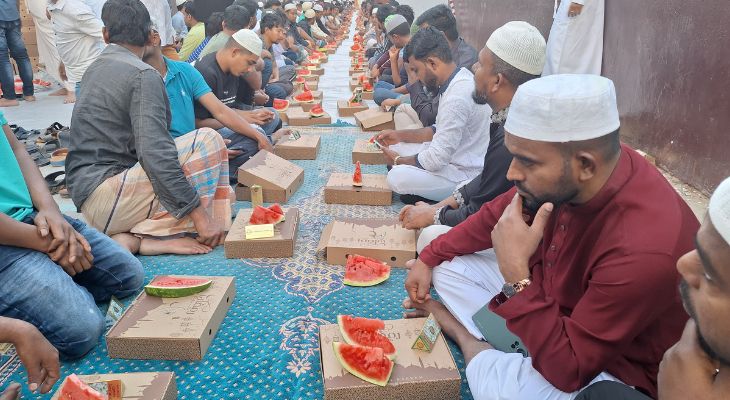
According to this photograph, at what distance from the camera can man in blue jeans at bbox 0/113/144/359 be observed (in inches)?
91.1

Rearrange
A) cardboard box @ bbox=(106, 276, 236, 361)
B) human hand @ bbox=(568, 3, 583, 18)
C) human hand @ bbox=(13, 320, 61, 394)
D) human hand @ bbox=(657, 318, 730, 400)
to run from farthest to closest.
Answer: human hand @ bbox=(568, 3, 583, 18) < cardboard box @ bbox=(106, 276, 236, 361) < human hand @ bbox=(13, 320, 61, 394) < human hand @ bbox=(657, 318, 730, 400)

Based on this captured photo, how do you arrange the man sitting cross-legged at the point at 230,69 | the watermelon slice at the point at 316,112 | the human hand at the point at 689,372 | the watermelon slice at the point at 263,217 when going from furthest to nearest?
the watermelon slice at the point at 316,112, the man sitting cross-legged at the point at 230,69, the watermelon slice at the point at 263,217, the human hand at the point at 689,372

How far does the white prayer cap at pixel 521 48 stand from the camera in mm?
2885

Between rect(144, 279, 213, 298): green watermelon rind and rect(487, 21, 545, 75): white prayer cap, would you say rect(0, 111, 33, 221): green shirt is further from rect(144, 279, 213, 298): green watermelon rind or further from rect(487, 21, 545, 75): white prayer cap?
rect(487, 21, 545, 75): white prayer cap

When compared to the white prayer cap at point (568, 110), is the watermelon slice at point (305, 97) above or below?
below

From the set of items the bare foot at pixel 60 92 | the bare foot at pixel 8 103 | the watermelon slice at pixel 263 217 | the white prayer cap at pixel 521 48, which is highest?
the white prayer cap at pixel 521 48

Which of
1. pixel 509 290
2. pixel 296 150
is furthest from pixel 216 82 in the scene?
pixel 509 290

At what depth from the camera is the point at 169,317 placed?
2.42 metres

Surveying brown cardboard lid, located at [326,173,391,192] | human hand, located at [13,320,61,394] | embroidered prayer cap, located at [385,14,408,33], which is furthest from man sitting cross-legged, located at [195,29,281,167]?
embroidered prayer cap, located at [385,14,408,33]

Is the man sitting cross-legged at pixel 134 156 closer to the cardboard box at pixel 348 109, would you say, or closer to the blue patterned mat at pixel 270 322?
the blue patterned mat at pixel 270 322

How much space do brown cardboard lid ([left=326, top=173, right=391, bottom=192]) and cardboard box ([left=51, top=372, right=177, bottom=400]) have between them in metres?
2.41

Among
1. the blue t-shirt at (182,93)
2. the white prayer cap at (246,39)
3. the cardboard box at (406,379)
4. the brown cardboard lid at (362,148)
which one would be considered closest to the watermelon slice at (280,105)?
the brown cardboard lid at (362,148)

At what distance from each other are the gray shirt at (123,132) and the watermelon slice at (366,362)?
169 centimetres

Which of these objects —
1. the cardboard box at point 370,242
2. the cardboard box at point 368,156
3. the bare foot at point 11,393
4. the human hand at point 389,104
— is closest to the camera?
the bare foot at point 11,393
